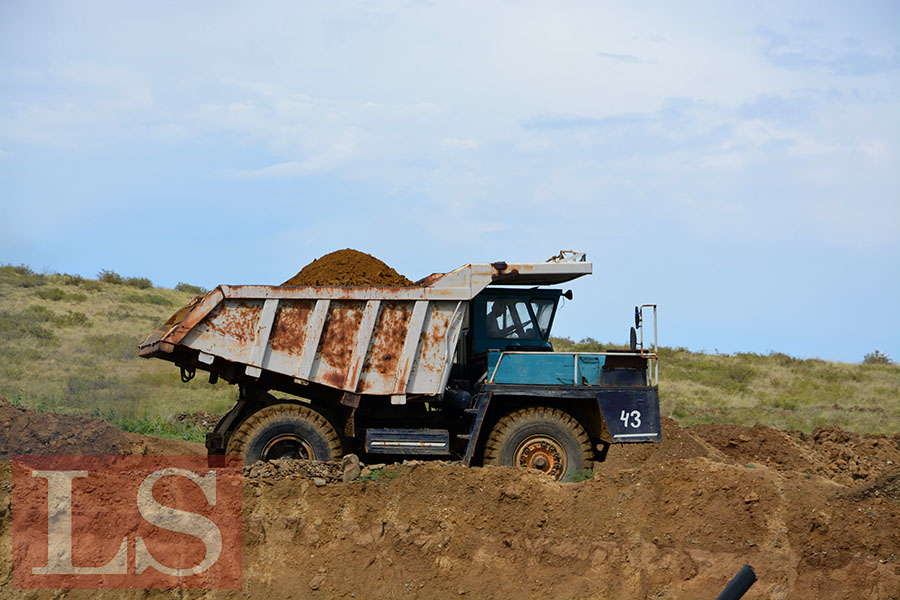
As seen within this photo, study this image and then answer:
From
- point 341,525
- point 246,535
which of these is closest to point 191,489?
point 246,535

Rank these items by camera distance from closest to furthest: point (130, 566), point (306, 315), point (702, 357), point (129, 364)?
point (130, 566) → point (306, 315) → point (129, 364) → point (702, 357)

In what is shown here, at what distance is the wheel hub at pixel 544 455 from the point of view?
10.8 m

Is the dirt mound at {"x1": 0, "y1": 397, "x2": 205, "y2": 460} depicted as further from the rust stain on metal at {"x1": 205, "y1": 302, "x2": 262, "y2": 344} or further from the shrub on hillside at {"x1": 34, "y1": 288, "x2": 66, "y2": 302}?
the shrub on hillside at {"x1": 34, "y1": 288, "x2": 66, "y2": 302}

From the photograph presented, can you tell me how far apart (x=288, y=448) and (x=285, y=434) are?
202 millimetres

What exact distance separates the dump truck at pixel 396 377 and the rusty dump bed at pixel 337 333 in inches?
0.5

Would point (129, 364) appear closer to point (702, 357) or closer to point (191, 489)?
point (191, 489)

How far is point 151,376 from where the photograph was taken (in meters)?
23.1

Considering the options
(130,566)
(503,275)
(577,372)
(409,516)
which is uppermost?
(503,275)

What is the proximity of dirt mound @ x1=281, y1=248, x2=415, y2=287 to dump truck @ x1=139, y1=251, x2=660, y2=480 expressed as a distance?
557 millimetres

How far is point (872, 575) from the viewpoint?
29.1 ft

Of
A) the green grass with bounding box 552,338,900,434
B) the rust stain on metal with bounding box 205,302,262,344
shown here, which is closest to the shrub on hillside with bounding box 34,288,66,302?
the green grass with bounding box 552,338,900,434

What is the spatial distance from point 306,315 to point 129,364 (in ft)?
52.3

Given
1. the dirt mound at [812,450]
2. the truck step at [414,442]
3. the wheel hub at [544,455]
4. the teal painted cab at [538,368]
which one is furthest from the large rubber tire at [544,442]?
the dirt mound at [812,450]

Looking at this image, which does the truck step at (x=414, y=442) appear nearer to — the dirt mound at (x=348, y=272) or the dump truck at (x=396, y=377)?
the dump truck at (x=396, y=377)
